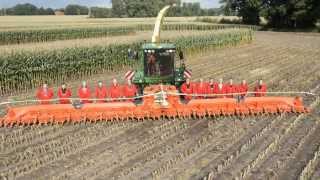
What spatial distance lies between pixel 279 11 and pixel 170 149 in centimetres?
4619

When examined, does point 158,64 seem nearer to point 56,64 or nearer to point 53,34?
point 56,64

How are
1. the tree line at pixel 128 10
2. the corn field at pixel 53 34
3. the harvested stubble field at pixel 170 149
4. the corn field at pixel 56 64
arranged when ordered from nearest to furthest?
the harvested stubble field at pixel 170 149
the corn field at pixel 56 64
the corn field at pixel 53 34
the tree line at pixel 128 10

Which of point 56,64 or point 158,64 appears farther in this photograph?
point 56,64

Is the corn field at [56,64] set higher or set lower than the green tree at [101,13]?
lower

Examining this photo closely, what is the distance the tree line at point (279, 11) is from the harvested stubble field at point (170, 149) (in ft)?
126

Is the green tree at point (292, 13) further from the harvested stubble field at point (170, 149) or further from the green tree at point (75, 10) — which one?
the green tree at point (75, 10)

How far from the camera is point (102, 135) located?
12.7 metres

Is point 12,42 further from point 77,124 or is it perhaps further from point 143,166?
point 143,166

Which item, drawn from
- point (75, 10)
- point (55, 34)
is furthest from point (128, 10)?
point (55, 34)

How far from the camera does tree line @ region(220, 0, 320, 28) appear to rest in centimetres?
5241

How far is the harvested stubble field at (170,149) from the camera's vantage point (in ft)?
32.1

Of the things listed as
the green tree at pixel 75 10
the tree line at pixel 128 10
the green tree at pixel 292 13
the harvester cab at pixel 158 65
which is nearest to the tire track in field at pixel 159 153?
the harvester cab at pixel 158 65

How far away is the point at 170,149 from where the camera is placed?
11328 millimetres

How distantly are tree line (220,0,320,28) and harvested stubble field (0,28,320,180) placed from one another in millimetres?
38532
